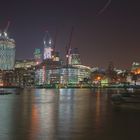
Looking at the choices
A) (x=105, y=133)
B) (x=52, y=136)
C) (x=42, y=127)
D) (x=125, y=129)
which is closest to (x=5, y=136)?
(x=52, y=136)

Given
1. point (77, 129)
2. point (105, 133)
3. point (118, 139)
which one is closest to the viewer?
point (118, 139)

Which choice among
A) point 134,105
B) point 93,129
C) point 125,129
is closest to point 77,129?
point 93,129

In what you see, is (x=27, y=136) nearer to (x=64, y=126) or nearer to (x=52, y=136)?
(x=52, y=136)

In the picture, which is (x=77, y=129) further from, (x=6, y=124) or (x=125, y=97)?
(x=125, y=97)

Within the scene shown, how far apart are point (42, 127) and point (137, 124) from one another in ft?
21.4

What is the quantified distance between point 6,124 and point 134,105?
2200cm

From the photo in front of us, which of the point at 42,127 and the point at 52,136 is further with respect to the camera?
the point at 42,127

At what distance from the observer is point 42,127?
882 inches

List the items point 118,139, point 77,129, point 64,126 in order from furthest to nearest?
point 64,126, point 77,129, point 118,139

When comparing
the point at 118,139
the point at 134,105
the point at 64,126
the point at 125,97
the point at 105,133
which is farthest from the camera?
the point at 125,97

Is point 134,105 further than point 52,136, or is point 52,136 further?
Result: point 134,105

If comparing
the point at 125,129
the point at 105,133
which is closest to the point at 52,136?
the point at 105,133

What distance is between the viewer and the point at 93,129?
72.0 feet

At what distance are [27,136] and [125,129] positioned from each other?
630 centimetres
